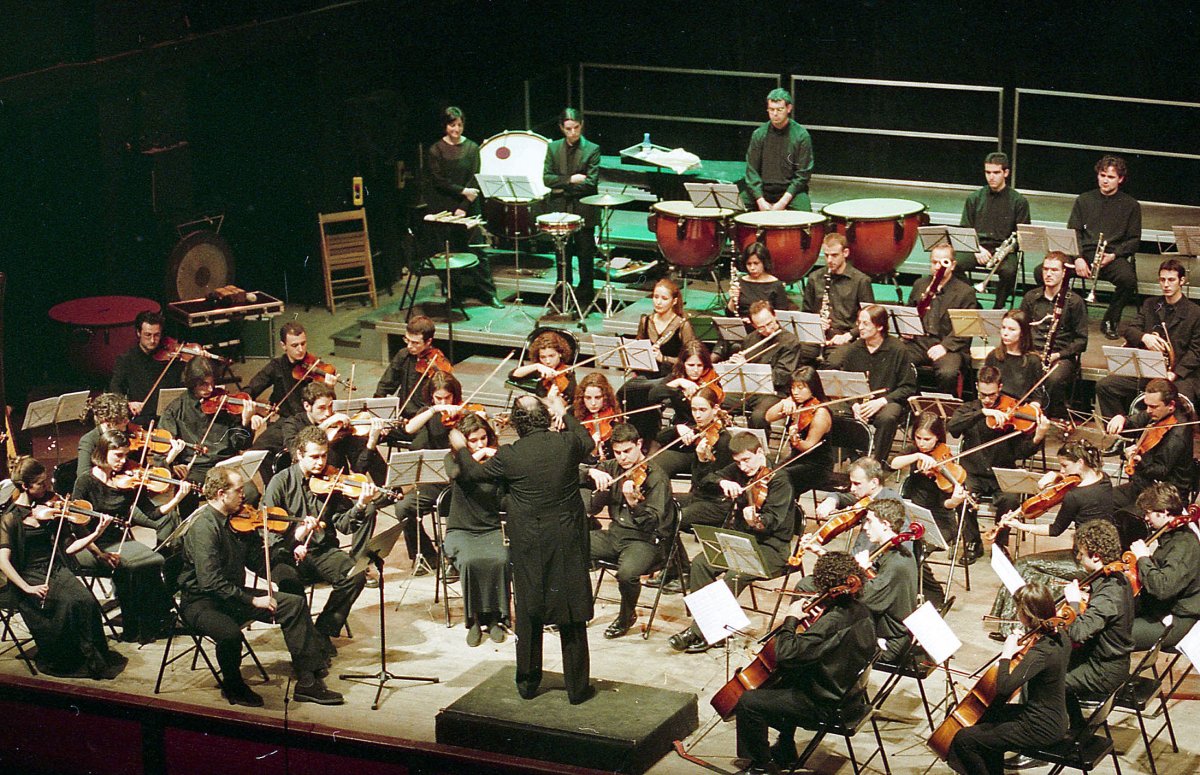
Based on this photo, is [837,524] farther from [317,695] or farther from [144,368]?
[144,368]

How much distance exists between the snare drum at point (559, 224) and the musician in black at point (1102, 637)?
5.12 m

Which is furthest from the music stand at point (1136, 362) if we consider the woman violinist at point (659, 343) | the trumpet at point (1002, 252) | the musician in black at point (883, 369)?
the woman violinist at point (659, 343)

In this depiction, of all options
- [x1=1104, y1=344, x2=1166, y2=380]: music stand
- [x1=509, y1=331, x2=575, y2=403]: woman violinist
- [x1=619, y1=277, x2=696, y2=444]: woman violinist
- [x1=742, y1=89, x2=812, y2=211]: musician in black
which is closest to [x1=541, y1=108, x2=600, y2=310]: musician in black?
[x1=742, y1=89, x2=812, y2=211]: musician in black

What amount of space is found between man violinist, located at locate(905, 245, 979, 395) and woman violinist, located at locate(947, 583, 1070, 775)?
11.3ft

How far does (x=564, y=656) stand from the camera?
6840 mm

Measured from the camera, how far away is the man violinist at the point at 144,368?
31.9 feet

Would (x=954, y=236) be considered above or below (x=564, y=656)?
above

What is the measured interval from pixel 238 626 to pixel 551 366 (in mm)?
2585

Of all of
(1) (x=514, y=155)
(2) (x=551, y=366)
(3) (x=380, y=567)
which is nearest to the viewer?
(3) (x=380, y=567)

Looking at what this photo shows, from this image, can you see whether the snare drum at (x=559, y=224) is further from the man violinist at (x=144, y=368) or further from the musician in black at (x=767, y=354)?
the man violinist at (x=144, y=368)

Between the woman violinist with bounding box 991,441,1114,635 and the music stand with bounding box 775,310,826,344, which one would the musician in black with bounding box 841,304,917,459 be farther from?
the woman violinist with bounding box 991,441,1114,635

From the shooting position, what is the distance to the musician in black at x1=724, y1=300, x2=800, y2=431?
9.41 m

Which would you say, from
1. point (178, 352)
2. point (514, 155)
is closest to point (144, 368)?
point (178, 352)

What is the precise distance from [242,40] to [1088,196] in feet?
19.8
